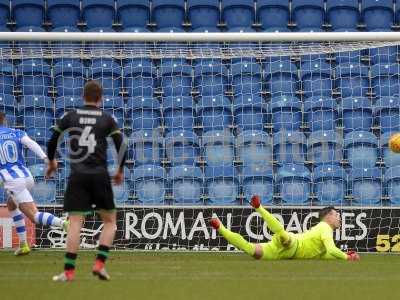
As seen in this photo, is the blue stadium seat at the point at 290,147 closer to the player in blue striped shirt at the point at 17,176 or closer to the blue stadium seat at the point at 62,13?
the player in blue striped shirt at the point at 17,176

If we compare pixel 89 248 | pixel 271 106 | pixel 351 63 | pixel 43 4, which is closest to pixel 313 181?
pixel 271 106

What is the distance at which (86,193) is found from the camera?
30.3 feet

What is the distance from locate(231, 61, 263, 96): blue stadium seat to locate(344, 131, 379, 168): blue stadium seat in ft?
5.93

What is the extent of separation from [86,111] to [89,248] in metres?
5.95

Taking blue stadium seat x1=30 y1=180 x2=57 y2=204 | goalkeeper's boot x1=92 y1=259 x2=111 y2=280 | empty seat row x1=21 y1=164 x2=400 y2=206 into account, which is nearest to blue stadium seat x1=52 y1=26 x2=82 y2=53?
empty seat row x1=21 y1=164 x2=400 y2=206

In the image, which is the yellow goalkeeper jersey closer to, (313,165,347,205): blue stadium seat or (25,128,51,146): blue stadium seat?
(313,165,347,205): blue stadium seat

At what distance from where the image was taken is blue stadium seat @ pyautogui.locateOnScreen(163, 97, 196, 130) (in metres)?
16.1

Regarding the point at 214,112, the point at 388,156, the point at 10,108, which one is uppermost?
the point at 10,108

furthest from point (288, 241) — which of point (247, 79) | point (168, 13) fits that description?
point (168, 13)

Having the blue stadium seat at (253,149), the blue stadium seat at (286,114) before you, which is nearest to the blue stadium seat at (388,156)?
the blue stadium seat at (286,114)

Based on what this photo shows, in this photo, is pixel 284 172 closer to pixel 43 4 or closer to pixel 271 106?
pixel 271 106

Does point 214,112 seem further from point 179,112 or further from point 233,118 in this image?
point 179,112

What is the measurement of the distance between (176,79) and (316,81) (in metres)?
2.30

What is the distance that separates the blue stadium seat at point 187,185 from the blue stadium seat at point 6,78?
307cm
